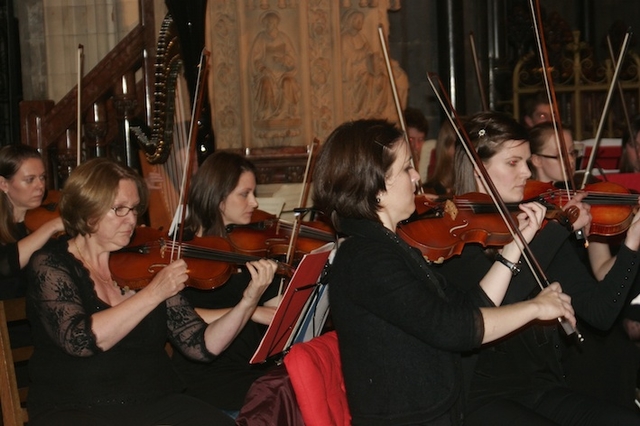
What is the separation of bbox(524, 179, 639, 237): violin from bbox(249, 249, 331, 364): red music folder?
40.2 inches

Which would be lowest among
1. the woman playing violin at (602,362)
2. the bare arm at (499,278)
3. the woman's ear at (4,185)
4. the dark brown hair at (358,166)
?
the woman playing violin at (602,362)

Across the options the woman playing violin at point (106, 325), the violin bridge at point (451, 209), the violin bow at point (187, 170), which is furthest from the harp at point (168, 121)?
the violin bridge at point (451, 209)

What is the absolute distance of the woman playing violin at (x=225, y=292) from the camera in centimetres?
342

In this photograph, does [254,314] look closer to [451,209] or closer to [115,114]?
[451,209]

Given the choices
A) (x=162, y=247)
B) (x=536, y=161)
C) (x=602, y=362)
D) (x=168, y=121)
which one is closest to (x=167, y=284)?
(x=162, y=247)

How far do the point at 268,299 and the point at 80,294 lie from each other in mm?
893

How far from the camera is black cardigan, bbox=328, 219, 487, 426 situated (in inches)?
98.7

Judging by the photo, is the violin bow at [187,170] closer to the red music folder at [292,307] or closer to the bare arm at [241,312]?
the bare arm at [241,312]

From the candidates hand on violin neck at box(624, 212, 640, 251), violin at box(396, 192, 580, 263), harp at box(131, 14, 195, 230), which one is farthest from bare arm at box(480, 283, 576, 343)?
harp at box(131, 14, 195, 230)

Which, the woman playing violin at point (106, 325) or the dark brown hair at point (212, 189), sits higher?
the dark brown hair at point (212, 189)

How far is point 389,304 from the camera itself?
252cm

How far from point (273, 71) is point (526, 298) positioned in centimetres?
236

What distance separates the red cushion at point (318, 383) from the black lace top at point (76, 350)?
21.1 inches

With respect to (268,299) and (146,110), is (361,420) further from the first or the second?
(146,110)
